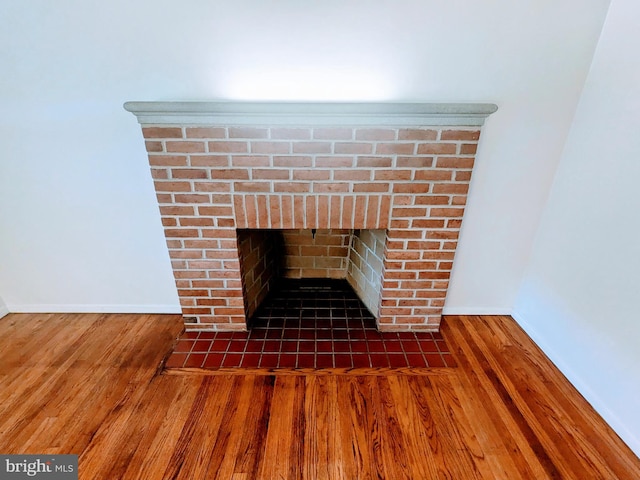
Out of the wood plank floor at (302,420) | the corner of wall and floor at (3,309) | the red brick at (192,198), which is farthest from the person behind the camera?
the corner of wall and floor at (3,309)

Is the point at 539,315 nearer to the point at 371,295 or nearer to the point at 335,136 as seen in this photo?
the point at 371,295

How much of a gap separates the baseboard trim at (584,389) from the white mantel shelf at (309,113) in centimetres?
131

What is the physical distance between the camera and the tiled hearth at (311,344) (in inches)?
65.4

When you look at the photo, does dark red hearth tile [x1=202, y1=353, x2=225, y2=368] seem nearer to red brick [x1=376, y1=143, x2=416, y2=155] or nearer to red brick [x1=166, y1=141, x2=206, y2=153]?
red brick [x1=166, y1=141, x2=206, y2=153]

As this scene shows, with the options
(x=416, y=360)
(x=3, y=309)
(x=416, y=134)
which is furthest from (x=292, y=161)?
(x=3, y=309)

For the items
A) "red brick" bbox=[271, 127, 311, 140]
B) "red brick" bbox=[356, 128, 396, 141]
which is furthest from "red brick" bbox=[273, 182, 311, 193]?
"red brick" bbox=[356, 128, 396, 141]

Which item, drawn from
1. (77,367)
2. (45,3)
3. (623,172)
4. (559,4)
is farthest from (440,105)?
(77,367)

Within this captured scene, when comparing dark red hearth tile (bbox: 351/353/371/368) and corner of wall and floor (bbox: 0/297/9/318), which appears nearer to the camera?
dark red hearth tile (bbox: 351/353/371/368)

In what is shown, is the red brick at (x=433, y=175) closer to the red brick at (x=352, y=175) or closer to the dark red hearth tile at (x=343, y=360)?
the red brick at (x=352, y=175)

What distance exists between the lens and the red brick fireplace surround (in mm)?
1437

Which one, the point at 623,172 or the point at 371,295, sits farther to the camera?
the point at 371,295

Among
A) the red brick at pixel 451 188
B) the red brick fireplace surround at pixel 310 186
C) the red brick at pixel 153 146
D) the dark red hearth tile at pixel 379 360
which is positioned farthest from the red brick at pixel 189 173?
the dark red hearth tile at pixel 379 360

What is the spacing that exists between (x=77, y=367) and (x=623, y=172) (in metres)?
2.82

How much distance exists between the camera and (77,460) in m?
1.20
